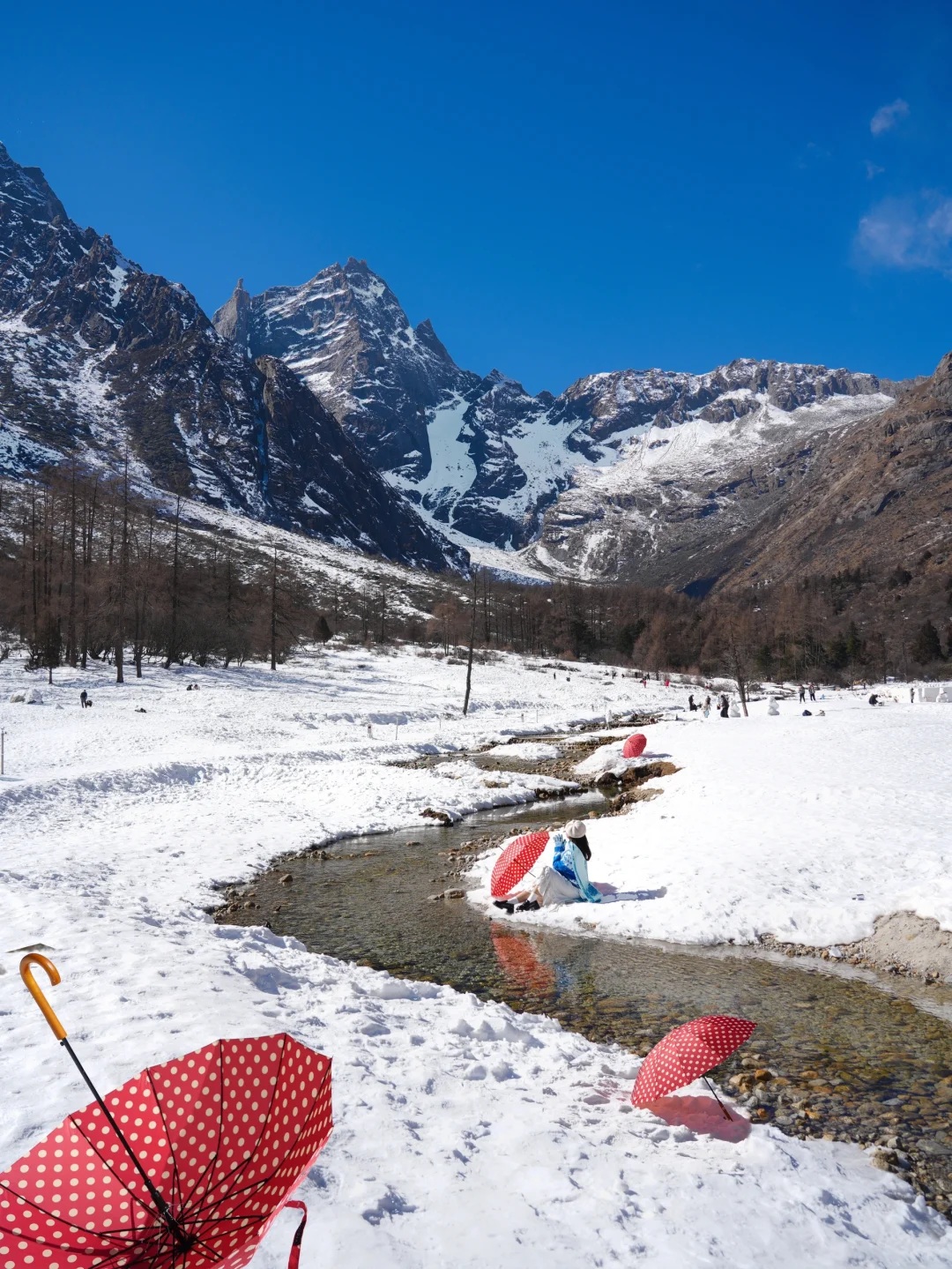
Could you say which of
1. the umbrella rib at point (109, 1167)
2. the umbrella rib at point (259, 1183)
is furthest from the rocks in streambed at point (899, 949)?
the umbrella rib at point (109, 1167)

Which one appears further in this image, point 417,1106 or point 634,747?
point 634,747

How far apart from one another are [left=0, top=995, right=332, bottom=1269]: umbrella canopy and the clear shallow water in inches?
179

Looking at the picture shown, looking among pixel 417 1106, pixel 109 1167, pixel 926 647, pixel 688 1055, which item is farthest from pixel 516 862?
pixel 926 647

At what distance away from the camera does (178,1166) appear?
3.52 meters

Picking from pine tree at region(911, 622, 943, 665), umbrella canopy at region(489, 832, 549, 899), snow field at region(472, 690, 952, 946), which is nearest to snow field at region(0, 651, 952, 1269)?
snow field at region(472, 690, 952, 946)

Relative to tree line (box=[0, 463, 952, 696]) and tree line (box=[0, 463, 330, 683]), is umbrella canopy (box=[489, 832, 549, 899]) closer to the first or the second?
tree line (box=[0, 463, 952, 696])

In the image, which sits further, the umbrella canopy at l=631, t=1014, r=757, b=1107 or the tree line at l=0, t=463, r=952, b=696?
the tree line at l=0, t=463, r=952, b=696

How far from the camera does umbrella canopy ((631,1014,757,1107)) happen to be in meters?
5.79

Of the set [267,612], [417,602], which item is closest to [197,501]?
[417,602]

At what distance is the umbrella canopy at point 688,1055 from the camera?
5789mm

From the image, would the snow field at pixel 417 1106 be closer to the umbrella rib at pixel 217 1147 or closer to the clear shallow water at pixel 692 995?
the umbrella rib at pixel 217 1147

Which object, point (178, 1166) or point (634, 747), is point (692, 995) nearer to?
point (178, 1166)

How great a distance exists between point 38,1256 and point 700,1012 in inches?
303

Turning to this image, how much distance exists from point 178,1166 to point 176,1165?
0.4 inches
